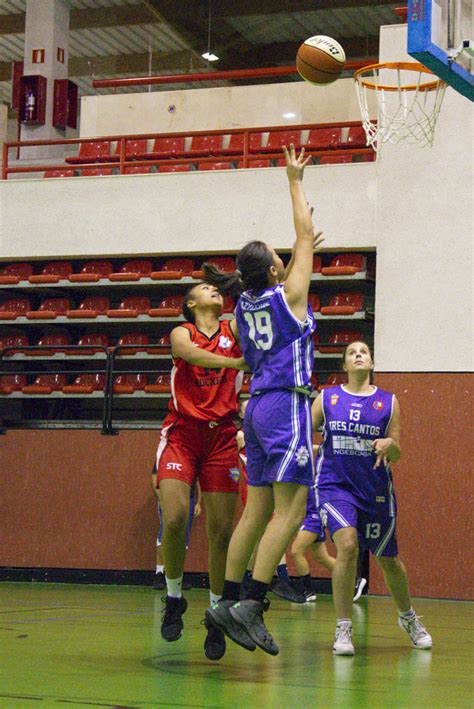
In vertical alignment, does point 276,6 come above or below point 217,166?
above

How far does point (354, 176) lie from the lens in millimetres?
12453

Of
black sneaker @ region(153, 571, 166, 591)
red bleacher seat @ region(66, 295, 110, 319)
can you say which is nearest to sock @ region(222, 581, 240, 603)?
black sneaker @ region(153, 571, 166, 591)

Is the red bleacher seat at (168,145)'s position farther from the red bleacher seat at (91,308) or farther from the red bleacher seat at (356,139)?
the red bleacher seat at (91,308)

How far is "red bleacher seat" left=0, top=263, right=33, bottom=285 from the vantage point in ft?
45.8

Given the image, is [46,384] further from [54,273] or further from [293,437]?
[293,437]

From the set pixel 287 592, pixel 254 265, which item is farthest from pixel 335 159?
pixel 254 265

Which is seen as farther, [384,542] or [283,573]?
[283,573]

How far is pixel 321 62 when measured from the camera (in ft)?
27.1

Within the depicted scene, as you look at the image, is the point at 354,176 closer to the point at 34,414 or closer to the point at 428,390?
the point at 428,390

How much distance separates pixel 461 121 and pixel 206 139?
6.13 meters

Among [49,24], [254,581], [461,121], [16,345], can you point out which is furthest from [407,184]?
[49,24]

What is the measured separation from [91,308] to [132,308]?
552mm

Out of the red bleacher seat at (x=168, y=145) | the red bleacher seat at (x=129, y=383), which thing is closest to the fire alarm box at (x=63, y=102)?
the red bleacher seat at (x=168, y=145)

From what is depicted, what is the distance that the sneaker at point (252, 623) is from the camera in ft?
15.7
